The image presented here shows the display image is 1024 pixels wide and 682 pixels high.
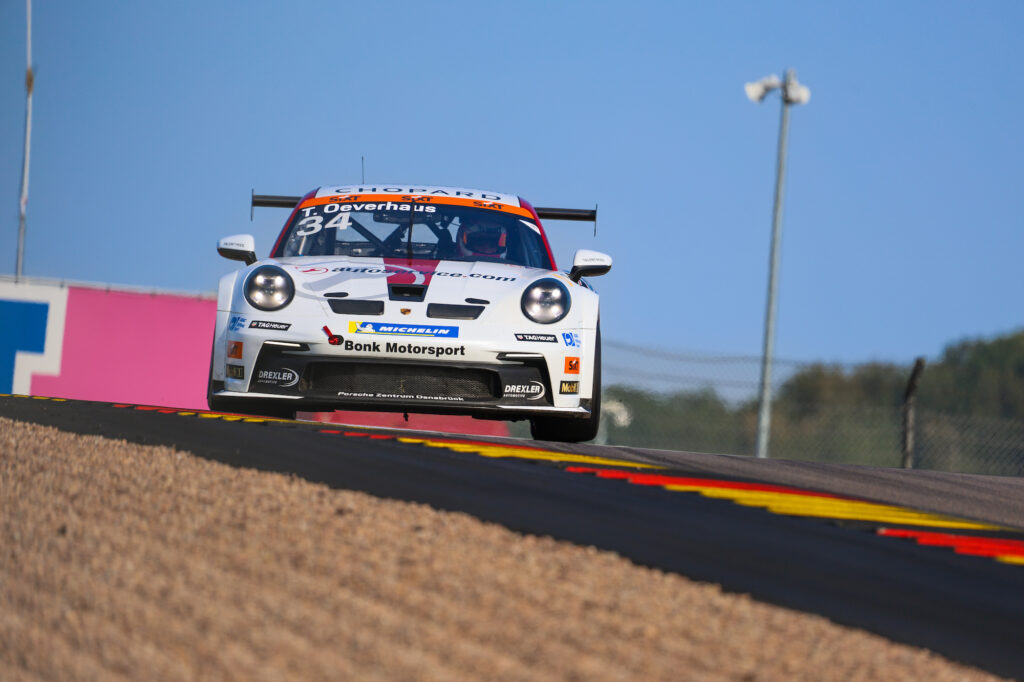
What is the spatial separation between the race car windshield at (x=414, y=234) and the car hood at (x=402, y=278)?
44cm

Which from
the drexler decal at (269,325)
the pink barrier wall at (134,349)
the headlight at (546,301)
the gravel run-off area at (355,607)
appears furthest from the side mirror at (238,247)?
the pink barrier wall at (134,349)

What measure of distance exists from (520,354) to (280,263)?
4.39 ft

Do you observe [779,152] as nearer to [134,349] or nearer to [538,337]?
[134,349]

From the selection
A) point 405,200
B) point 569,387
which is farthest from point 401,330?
point 405,200

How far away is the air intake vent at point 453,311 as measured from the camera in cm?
629

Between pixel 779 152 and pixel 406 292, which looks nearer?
pixel 406 292

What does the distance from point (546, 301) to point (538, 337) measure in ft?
0.67

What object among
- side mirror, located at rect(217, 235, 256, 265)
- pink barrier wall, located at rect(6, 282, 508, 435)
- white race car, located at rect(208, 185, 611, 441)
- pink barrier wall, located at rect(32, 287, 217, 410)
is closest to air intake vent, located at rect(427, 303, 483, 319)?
white race car, located at rect(208, 185, 611, 441)

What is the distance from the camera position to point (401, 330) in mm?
6227

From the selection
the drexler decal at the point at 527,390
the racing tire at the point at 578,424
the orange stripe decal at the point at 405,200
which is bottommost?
the racing tire at the point at 578,424

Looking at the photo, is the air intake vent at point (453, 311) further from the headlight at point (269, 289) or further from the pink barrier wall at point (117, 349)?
the pink barrier wall at point (117, 349)

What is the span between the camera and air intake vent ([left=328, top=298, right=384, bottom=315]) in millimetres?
6281

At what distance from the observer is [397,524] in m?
3.63

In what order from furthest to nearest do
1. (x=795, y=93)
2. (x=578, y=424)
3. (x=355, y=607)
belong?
(x=795, y=93)
(x=578, y=424)
(x=355, y=607)
